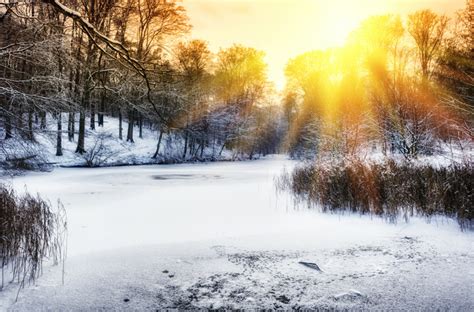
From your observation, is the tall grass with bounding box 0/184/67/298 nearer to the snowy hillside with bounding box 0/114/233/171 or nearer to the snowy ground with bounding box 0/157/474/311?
the snowy ground with bounding box 0/157/474/311

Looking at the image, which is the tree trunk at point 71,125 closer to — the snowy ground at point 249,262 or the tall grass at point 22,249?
the tall grass at point 22,249

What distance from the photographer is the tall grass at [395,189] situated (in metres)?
6.44

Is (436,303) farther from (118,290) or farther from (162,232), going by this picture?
(162,232)

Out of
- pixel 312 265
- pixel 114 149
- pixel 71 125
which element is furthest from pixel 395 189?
pixel 114 149

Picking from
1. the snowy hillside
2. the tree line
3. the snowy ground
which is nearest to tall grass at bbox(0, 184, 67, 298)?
the snowy ground

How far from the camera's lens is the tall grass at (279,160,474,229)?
644 cm

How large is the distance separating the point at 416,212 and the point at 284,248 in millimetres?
3433

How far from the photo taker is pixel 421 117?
47.2ft

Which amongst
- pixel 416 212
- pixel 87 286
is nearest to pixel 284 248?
pixel 87 286

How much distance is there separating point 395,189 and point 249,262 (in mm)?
4168

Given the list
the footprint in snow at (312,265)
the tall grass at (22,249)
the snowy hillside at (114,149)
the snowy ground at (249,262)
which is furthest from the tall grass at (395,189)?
the snowy hillside at (114,149)

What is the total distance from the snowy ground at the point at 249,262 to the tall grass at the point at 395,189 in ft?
1.25

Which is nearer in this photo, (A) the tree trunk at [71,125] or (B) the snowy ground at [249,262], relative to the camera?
(B) the snowy ground at [249,262]

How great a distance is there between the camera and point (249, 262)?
172 inches
